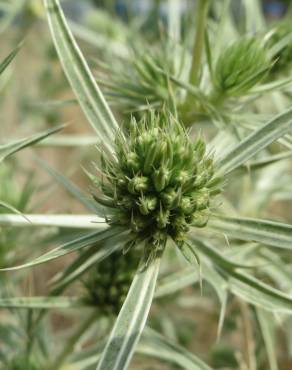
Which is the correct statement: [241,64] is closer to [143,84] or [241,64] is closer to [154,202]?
[143,84]

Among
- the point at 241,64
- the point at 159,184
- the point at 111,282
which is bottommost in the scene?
the point at 111,282

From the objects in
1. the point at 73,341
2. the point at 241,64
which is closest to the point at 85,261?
the point at 73,341

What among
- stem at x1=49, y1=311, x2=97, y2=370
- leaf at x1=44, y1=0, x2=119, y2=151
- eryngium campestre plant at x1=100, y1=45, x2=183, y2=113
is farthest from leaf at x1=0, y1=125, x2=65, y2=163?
stem at x1=49, y1=311, x2=97, y2=370

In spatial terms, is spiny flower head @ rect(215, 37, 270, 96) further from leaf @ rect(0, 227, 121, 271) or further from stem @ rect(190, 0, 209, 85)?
leaf @ rect(0, 227, 121, 271)

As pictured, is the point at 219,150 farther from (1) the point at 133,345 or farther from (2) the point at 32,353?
(2) the point at 32,353

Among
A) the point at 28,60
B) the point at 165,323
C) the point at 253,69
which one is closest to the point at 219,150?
the point at 253,69
